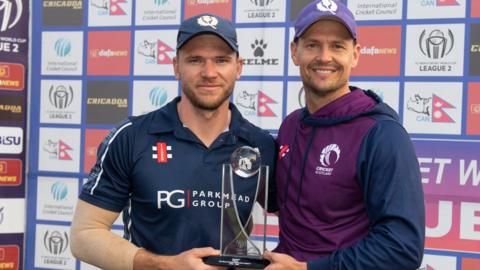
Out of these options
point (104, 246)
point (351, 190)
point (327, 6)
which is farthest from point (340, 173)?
Result: point (104, 246)

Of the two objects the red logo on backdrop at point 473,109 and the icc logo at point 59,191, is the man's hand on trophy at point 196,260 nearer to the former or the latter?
the red logo on backdrop at point 473,109

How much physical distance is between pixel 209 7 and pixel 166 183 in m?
1.52

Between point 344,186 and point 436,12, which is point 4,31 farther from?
point 344,186

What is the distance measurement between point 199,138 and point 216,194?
17cm

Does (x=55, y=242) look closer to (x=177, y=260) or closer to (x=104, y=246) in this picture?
(x=104, y=246)

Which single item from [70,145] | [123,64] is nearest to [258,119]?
[123,64]

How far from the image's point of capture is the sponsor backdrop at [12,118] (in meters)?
3.19

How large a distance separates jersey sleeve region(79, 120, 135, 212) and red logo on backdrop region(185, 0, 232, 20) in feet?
4.53

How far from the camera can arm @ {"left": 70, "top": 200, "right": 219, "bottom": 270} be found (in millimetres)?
1598

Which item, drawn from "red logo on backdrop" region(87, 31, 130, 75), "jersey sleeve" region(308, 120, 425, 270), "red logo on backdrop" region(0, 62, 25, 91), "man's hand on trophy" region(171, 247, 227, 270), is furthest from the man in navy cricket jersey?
"red logo on backdrop" region(0, 62, 25, 91)

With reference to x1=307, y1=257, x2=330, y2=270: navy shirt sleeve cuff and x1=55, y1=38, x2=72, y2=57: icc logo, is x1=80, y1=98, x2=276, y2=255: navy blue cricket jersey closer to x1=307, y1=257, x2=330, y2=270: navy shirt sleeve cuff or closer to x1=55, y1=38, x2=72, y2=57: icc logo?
x1=307, y1=257, x2=330, y2=270: navy shirt sleeve cuff

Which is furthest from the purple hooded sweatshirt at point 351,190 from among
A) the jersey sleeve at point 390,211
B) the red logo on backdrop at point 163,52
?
the red logo on backdrop at point 163,52

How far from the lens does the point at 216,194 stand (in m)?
1.66

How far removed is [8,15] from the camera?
3.20 m
